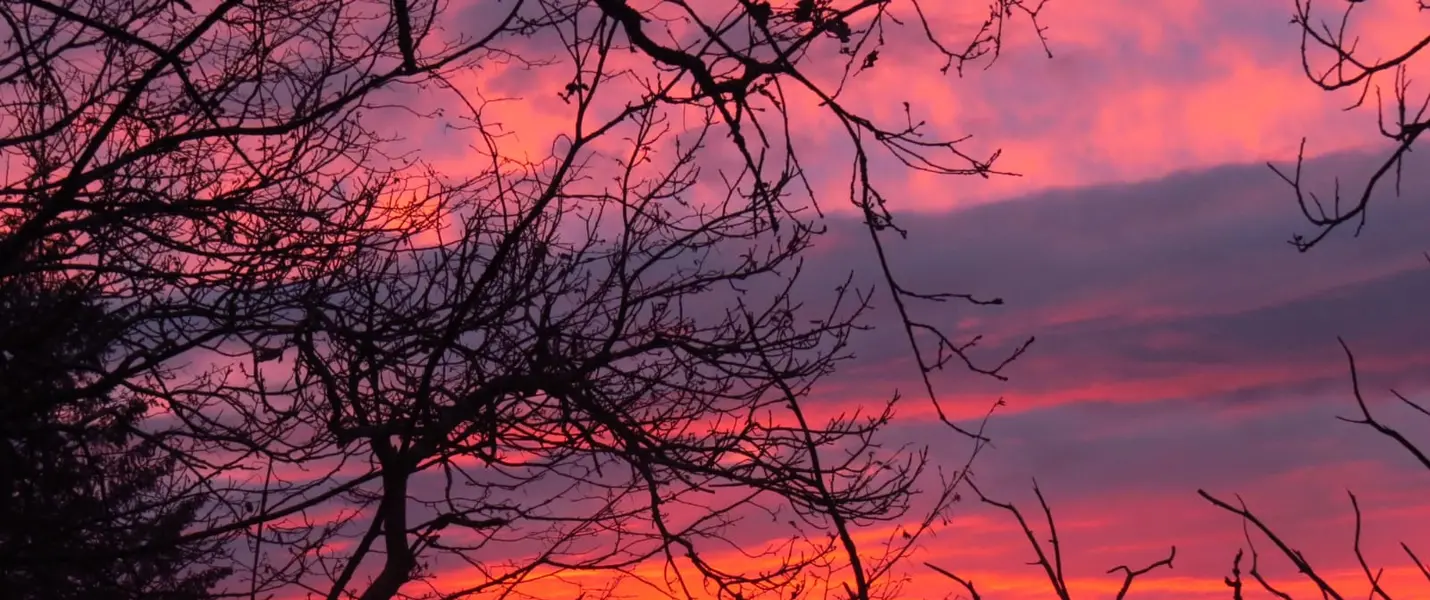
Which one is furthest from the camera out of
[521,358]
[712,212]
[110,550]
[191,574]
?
[191,574]

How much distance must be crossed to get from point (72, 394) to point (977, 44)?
5038 mm

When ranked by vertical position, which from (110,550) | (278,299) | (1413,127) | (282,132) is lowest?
(1413,127)

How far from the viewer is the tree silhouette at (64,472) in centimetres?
743

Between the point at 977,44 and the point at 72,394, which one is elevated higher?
the point at 72,394

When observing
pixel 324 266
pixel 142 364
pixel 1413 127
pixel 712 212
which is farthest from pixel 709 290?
pixel 1413 127

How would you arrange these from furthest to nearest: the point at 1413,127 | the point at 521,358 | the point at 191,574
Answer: the point at 191,574
the point at 521,358
the point at 1413,127

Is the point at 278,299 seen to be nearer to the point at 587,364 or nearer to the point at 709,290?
the point at 587,364

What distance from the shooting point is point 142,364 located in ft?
24.2

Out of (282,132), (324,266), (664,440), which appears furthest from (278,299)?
(664,440)

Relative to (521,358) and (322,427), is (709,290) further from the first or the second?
(322,427)

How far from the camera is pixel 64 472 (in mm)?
8203

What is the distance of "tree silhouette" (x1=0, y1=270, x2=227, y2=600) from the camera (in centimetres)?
743

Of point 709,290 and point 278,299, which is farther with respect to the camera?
point 709,290

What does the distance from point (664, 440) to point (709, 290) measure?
160cm
